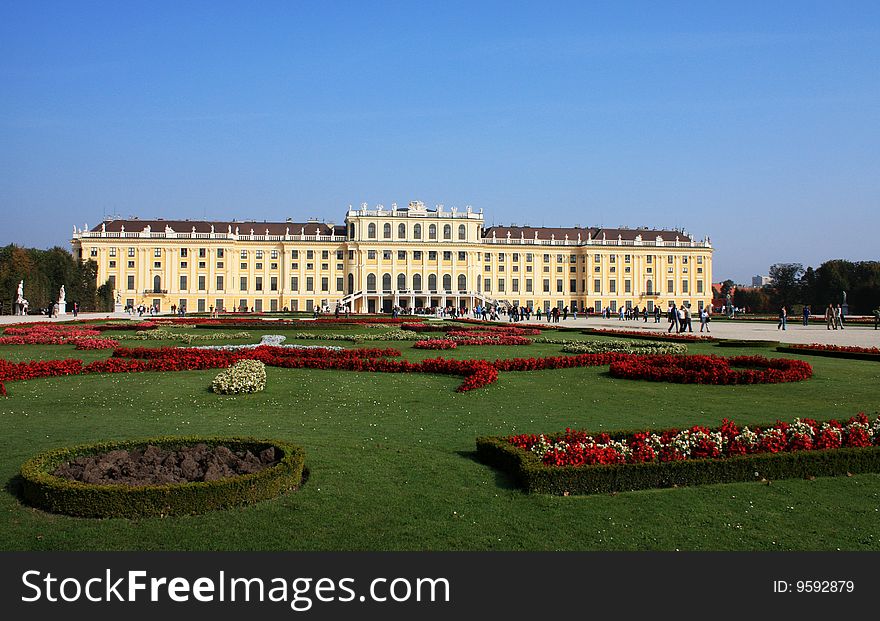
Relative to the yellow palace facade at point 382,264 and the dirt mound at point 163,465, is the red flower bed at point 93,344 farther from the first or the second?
the yellow palace facade at point 382,264

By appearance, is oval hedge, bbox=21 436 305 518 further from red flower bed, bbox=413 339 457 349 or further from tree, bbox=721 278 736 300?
tree, bbox=721 278 736 300

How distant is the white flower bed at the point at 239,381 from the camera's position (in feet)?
35.1

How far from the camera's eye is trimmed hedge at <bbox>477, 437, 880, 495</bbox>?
5.75 m

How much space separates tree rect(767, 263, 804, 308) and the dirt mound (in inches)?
3144

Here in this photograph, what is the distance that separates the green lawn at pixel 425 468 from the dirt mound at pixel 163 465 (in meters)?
0.45

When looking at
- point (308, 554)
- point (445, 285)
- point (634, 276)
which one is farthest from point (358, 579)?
point (634, 276)

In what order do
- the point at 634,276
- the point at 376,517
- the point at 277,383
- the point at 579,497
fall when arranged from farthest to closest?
the point at 634,276
the point at 277,383
the point at 579,497
the point at 376,517

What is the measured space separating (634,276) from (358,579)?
81404 mm

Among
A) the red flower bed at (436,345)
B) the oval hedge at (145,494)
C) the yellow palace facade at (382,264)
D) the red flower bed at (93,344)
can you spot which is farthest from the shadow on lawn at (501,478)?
the yellow palace facade at (382,264)

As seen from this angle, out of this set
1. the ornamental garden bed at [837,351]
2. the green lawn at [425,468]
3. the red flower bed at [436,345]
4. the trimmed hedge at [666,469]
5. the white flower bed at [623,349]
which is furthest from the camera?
the red flower bed at [436,345]

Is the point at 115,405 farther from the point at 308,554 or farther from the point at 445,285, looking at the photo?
the point at 445,285

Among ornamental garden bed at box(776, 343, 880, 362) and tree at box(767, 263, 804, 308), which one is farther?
tree at box(767, 263, 804, 308)

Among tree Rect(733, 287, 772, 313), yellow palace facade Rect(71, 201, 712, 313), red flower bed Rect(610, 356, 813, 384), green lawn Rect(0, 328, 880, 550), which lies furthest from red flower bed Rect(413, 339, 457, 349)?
tree Rect(733, 287, 772, 313)

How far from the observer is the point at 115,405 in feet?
32.2
